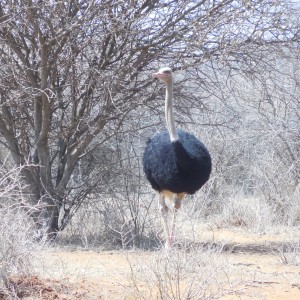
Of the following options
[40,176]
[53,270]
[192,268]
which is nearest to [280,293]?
[192,268]

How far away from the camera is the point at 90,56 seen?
31.9 feet

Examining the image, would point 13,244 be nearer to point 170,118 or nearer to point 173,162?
point 173,162

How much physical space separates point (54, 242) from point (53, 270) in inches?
114

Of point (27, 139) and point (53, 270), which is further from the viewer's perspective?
point (27, 139)

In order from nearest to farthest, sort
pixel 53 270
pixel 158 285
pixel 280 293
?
1. pixel 158 285
2. pixel 280 293
3. pixel 53 270

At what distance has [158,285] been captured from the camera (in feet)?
18.4

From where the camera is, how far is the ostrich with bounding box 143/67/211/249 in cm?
866

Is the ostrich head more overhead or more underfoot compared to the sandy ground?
more overhead

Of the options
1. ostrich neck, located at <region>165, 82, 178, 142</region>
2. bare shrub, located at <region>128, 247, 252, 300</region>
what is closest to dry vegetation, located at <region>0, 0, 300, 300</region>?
ostrich neck, located at <region>165, 82, 178, 142</region>

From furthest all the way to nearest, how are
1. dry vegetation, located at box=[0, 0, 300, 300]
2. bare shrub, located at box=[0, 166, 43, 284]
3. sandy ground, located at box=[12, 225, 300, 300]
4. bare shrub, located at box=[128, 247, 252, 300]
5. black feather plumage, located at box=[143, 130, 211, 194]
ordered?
1. dry vegetation, located at box=[0, 0, 300, 300]
2. black feather plumage, located at box=[143, 130, 211, 194]
3. bare shrub, located at box=[0, 166, 43, 284]
4. sandy ground, located at box=[12, 225, 300, 300]
5. bare shrub, located at box=[128, 247, 252, 300]

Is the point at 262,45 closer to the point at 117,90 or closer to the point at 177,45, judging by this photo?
the point at 177,45

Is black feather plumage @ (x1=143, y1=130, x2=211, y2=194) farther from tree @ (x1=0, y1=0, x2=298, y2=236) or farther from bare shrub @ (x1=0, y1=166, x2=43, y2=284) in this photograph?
bare shrub @ (x1=0, y1=166, x2=43, y2=284)

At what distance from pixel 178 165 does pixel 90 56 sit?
1.94m

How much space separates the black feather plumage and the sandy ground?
93cm
